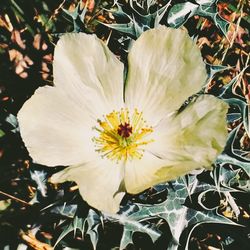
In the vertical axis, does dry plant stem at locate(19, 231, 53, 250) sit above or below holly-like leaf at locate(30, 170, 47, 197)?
below

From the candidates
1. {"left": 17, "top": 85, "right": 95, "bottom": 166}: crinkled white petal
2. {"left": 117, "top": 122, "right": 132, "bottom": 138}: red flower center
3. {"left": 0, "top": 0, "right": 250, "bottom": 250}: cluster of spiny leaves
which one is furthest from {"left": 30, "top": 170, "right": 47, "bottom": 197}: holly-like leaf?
{"left": 117, "top": 122, "right": 132, "bottom": 138}: red flower center

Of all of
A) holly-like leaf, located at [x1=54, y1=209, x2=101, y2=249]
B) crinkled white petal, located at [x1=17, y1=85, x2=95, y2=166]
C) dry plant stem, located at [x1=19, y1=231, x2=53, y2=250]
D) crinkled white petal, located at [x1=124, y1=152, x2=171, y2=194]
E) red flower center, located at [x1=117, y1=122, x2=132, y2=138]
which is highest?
crinkled white petal, located at [x1=17, y1=85, x2=95, y2=166]

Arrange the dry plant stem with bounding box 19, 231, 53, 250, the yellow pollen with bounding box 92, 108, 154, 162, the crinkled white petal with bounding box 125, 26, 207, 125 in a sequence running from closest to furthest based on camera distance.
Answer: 1. the crinkled white petal with bounding box 125, 26, 207, 125
2. the yellow pollen with bounding box 92, 108, 154, 162
3. the dry plant stem with bounding box 19, 231, 53, 250

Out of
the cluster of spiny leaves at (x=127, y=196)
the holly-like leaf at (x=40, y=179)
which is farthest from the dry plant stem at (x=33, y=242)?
the holly-like leaf at (x=40, y=179)

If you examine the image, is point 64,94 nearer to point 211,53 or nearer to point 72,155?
point 72,155

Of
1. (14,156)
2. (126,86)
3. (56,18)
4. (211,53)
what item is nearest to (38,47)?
(56,18)

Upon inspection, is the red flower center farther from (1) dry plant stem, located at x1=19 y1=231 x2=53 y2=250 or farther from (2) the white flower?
(1) dry plant stem, located at x1=19 y1=231 x2=53 y2=250

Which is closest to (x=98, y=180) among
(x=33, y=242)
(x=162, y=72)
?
(x=162, y=72)
